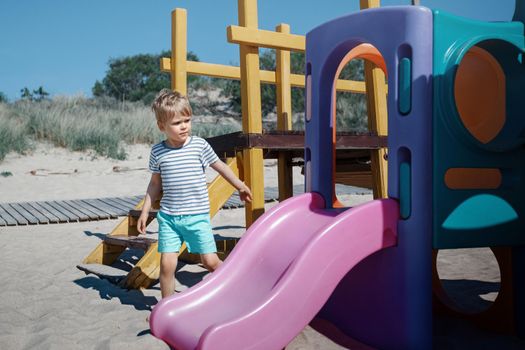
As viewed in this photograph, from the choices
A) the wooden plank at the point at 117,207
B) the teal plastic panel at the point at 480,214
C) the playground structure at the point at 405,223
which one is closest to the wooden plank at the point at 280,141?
the playground structure at the point at 405,223

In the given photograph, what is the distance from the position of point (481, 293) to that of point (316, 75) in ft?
6.51

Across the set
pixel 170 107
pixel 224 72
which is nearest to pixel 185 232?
pixel 170 107

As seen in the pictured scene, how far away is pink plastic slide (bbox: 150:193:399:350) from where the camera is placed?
2.13 metres

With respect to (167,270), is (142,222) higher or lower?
higher

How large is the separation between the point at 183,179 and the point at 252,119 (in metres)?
0.95

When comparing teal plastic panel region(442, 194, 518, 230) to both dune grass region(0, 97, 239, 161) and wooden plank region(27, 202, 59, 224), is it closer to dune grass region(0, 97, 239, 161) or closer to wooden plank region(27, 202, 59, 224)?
wooden plank region(27, 202, 59, 224)

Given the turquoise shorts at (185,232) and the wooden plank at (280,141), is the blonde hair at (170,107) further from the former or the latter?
the wooden plank at (280,141)

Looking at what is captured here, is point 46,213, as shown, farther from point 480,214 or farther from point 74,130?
point 480,214

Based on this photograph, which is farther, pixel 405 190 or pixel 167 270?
pixel 167 270

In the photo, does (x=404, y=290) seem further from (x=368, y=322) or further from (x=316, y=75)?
(x=316, y=75)

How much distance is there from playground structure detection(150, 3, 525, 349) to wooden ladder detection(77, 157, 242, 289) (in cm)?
120

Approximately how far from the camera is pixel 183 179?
10.4 ft

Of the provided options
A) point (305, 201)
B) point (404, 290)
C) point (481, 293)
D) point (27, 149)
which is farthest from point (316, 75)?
point (27, 149)

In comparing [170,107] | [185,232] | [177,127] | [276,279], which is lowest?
[276,279]
